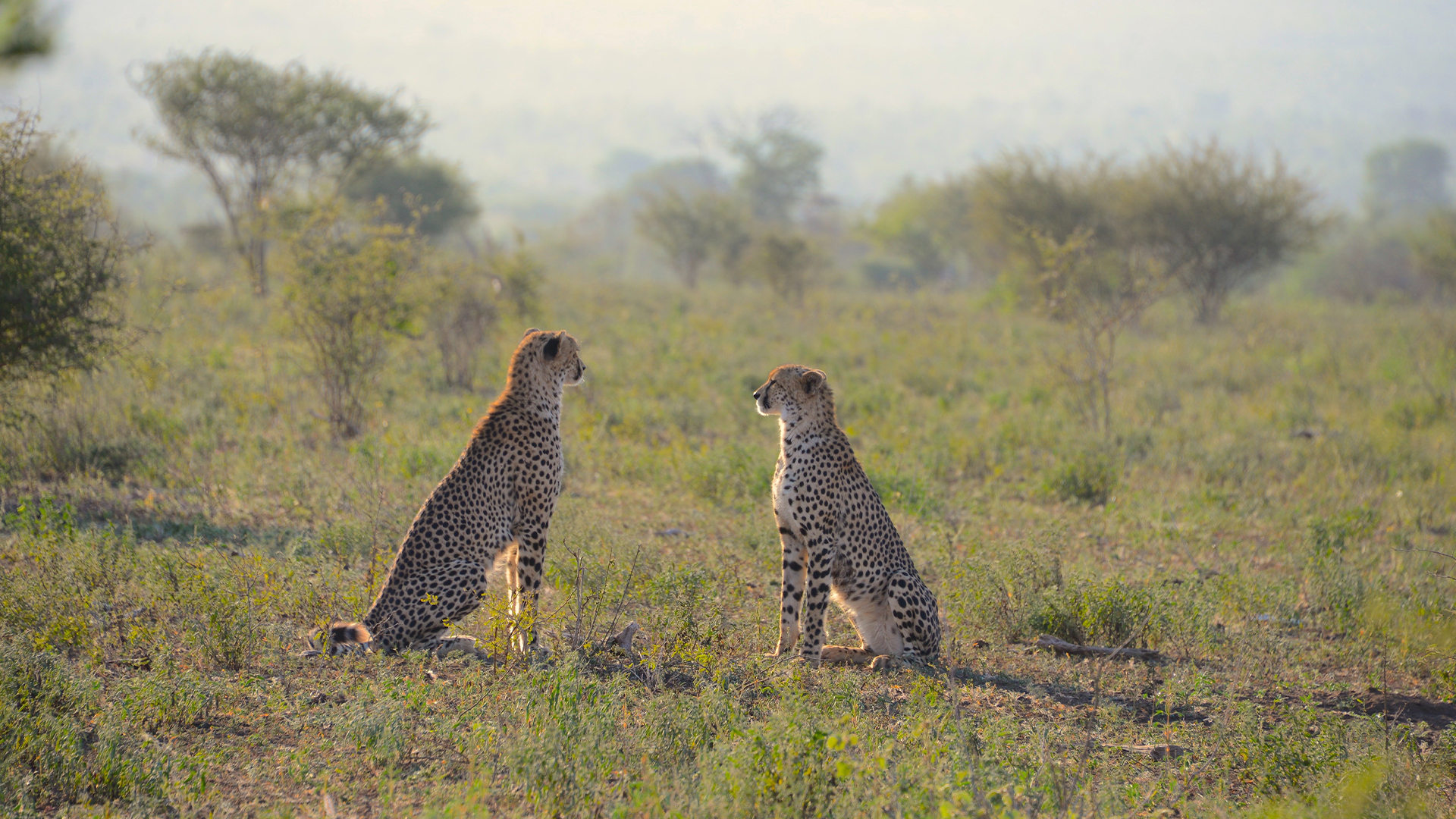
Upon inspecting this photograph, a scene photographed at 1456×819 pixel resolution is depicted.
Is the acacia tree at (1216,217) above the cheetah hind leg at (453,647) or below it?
above

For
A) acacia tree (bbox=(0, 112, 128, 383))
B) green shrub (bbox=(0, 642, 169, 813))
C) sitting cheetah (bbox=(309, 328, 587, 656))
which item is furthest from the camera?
acacia tree (bbox=(0, 112, 128, 383))

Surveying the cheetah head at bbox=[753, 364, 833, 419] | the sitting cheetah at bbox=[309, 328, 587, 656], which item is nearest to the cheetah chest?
the cheetah head at bbox=[753, 364, 833, 419]

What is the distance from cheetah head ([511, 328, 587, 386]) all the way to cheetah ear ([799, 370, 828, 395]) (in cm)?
119

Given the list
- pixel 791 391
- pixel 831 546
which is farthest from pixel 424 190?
pixel 831 546

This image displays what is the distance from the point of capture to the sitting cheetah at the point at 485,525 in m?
4.51

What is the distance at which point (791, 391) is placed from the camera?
4.99 metres

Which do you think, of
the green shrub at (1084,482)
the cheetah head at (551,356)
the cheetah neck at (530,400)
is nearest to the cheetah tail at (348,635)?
the cheetah neck at (530,400)

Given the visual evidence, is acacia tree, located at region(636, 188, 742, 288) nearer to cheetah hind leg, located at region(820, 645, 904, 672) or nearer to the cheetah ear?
the cheetah ear

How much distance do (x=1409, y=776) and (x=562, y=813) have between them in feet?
10.2

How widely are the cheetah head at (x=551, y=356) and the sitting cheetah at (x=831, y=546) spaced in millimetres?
1072

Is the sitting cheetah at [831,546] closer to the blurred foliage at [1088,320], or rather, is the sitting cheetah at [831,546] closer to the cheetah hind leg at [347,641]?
the cheetah hind leg at [347,641]

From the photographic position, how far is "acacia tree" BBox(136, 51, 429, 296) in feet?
69.2

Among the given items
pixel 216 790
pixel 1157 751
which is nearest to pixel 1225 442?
pixel 1157 751

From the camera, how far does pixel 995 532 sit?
720 cm
